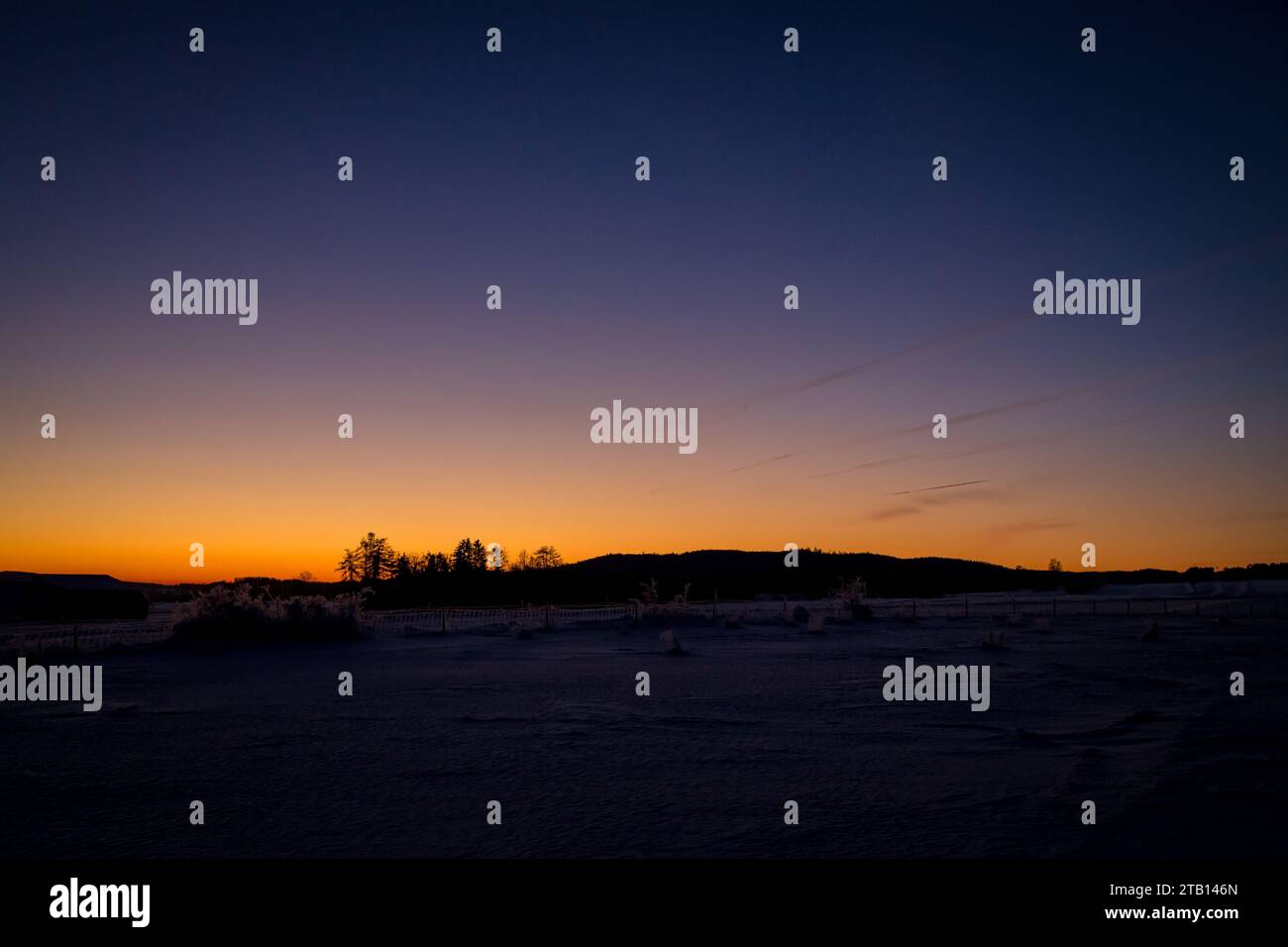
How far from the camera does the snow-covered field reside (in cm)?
490

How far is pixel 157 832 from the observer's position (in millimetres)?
5109

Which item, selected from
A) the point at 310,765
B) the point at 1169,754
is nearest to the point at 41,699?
the point at 310,765

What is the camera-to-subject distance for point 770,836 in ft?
16.0

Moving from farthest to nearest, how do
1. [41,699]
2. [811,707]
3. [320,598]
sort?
[320,598] < [41,699] < [811,707]

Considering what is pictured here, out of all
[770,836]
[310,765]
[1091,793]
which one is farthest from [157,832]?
[1091,793]

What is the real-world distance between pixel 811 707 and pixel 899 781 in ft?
12.3

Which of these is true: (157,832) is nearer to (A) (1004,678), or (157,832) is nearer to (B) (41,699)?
(B) (41,699)

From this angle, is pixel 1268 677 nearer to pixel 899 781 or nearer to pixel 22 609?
pixel 899 781

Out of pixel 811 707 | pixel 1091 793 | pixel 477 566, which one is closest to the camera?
pixel 1091 793

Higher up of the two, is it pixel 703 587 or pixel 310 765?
pixel 310 765

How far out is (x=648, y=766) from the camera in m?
6.79

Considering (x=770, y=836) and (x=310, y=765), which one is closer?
(x=770, y=836)

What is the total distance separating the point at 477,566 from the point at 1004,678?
67.7m

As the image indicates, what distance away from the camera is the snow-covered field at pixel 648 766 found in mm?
4902
